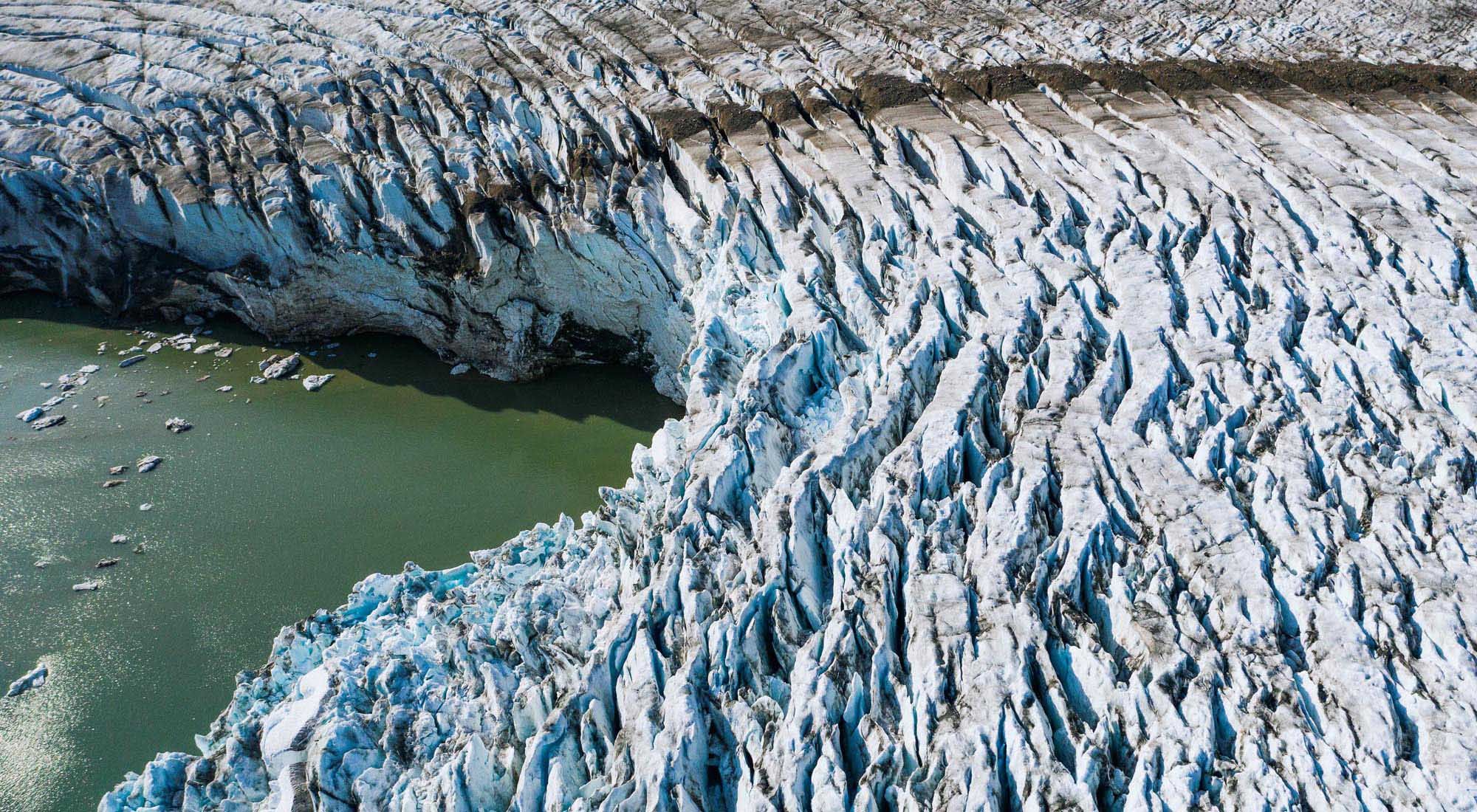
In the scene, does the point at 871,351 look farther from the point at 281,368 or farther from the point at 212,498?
the point at 281,368

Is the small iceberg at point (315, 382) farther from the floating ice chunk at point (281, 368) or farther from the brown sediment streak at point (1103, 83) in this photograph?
the brown sediment streak at point (1103, 83)

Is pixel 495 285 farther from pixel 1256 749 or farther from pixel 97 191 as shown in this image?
pixel 1256 749

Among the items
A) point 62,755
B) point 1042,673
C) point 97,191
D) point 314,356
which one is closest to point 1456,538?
point 1042,673

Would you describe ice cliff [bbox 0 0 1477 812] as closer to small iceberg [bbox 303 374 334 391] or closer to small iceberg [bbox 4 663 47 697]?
small iceberg [bbox 303 374 334 391]

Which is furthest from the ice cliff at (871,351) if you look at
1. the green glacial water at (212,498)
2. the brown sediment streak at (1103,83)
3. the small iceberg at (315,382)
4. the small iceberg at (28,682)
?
the small iceberg at (28,682)

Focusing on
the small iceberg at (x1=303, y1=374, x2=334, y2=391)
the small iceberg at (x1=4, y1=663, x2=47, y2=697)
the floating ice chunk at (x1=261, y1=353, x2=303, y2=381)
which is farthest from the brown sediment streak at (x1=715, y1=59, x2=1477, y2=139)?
the small iceberg at (x1=4, y1=663, x2=47, y2=697)

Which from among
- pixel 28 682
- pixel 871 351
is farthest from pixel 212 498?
pixel 871 351
